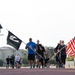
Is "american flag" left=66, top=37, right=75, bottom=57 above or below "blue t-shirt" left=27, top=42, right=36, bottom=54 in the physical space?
above

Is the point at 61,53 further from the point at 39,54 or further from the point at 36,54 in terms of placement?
the point at 36,54

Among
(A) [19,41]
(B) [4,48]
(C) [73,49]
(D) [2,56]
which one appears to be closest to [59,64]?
(A) [19,41]

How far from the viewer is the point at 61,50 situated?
22953 mm

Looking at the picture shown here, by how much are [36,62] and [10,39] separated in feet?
12.3

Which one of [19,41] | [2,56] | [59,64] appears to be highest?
[2,56]

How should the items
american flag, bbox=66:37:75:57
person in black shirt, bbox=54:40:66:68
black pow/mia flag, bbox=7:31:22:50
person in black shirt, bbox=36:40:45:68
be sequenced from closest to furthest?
person in black shirt, bbox=54:40:66:68 < person in black shirt, bbox=36:40:45:68 < black pow/mia flag, bbox=7:31:22:50 < american flag, bbox=66:37:75:57

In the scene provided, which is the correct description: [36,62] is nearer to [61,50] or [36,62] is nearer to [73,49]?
[61,50]

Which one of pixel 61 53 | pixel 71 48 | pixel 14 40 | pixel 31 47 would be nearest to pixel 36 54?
pixel 31 47

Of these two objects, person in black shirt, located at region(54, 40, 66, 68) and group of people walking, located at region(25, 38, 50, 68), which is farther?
person in black shirt, located at region(54, 40, 66, 68)

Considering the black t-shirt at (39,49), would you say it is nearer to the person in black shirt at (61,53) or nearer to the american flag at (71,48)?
the person in black shirt at (61,53)

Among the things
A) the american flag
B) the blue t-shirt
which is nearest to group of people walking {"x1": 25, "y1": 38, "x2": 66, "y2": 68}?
the blue t-shirt

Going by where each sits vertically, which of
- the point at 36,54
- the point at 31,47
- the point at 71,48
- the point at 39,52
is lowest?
the point at 36,54

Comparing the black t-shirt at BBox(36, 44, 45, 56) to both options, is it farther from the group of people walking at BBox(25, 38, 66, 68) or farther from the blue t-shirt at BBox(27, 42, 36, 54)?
the blue t-shirt at BBox(27, 42, 36, 54)

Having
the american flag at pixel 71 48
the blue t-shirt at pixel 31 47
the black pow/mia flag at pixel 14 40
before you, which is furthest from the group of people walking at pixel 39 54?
the american flag at pixel 71 48
